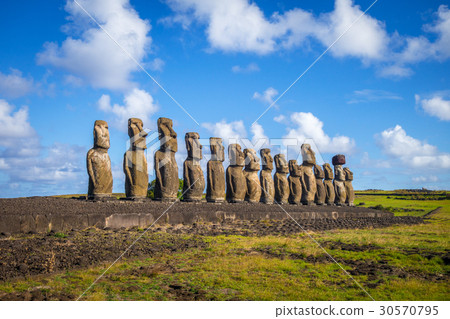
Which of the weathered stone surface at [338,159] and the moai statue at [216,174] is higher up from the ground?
the weathered stone surface at [338,159]

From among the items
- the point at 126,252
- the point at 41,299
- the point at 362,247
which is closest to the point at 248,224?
the point at 362,247

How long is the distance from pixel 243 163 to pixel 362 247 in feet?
40.1

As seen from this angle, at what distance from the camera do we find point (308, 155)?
90.9 feet

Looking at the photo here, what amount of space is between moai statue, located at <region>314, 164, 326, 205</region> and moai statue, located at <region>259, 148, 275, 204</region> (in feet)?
19.8

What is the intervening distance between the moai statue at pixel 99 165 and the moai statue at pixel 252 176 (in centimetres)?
930

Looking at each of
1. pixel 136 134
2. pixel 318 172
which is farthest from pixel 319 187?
pixel 136 134

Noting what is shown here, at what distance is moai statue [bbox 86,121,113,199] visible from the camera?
13.9 m

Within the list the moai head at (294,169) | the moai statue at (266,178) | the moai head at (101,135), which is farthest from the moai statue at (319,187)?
the moai head at (101,135)

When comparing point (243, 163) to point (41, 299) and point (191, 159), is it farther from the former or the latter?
point (41, 299)

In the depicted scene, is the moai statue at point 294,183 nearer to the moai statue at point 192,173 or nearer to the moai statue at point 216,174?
the moai statue at point 216,174

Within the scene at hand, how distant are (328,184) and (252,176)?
33.8ft

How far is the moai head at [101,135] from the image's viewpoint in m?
14.2

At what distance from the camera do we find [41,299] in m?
4.48

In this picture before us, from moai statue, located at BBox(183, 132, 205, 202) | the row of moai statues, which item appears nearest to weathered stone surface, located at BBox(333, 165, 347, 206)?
the row of moai statues
